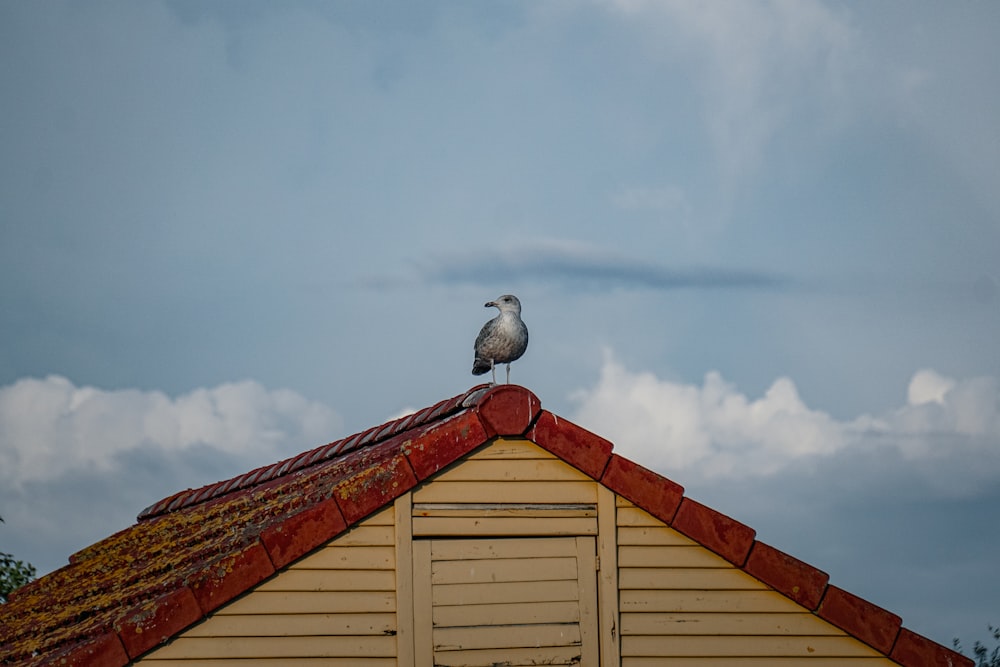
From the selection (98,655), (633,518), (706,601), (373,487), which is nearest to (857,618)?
(706,601)

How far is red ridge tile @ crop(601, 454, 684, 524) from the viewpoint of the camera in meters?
8.24

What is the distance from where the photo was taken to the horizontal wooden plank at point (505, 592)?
7.94 metres

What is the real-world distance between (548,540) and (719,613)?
50.5 inches

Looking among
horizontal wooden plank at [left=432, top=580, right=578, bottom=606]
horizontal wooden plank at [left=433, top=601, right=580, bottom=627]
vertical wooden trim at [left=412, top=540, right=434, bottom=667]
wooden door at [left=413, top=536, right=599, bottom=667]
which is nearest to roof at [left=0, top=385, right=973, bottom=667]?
vertical wooden trim at [left=412, top=540, right=434, bottom=667]

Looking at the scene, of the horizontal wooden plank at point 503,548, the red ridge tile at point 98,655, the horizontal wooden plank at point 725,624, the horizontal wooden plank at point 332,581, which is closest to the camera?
the red ridge tile at point 98,655

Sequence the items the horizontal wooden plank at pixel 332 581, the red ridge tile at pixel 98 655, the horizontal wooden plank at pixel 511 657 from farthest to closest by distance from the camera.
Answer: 1. the horizontal wooden plank at pixel 511 657
2. the horizontal wooden plank at pixel 332 581
3. the red ridge tile at pixel 98 655

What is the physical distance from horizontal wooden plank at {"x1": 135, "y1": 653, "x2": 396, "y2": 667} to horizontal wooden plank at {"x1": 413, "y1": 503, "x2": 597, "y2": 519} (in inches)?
37.6

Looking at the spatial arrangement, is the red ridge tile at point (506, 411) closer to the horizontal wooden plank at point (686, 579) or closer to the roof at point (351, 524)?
the roof at point (351, 524)

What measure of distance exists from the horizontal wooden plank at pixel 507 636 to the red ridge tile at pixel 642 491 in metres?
0.91

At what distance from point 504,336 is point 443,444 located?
5.25 m

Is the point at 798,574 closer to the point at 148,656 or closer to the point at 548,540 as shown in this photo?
the point at 548,540

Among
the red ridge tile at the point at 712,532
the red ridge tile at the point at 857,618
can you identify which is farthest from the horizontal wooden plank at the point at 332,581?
the red ridge tile at the point at 857,618

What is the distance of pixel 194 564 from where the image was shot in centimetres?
827

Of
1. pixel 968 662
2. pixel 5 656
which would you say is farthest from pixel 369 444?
pixel 968 662
